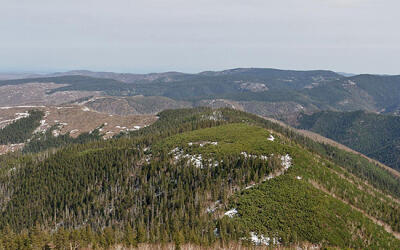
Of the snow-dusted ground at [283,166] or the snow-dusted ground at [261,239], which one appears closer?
the snow-dusted ground at [261,239]

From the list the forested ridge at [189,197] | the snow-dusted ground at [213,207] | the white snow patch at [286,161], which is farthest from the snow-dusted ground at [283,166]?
the snow-dusted ground at [213,207]

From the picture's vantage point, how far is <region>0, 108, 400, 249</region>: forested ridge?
70938mm

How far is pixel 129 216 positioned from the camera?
113250mm

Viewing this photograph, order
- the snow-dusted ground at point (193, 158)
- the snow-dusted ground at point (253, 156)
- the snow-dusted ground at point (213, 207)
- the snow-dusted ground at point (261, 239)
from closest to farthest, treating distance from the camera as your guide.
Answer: the snow-dusted ground at point (261, 239), the snow-dusted ground at point (213, 207), the snow-dusted ground at point (253, 156), the snow-dusted ground at point (193, 158)

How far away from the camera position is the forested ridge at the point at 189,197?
70938 millimetres

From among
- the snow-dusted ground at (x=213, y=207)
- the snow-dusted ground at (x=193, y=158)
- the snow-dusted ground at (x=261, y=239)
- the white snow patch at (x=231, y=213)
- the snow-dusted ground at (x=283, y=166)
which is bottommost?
the snow-dusted ground at (x=213, y=207)

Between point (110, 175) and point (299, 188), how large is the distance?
10967cm

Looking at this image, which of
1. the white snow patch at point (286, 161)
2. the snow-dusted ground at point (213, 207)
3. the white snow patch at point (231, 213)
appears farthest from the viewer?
the white snow patch at point (286, 161)

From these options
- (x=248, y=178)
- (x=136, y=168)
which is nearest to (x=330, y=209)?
(x=248, y=178)

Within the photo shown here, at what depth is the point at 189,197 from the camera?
10312cm

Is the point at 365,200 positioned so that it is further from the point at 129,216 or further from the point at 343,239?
the point at 129,216

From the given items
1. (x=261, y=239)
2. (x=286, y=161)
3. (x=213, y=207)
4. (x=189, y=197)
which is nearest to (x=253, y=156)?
(x=286, y=161)

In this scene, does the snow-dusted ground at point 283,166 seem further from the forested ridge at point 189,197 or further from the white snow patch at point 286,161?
the forested ridge at point 189,197

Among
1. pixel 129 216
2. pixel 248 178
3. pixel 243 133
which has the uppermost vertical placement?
pixel 243 133
